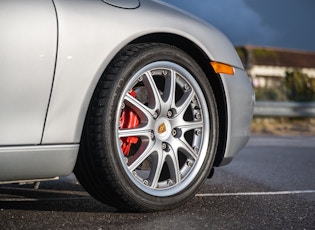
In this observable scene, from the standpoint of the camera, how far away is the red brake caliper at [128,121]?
2.91 meters

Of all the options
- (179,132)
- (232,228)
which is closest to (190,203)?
(179,132)

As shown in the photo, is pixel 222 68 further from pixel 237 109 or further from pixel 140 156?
pixel 140 156

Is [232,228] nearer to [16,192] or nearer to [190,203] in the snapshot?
[190,203]

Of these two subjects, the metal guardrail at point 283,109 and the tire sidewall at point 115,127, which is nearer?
the tire sidewall at point 115,127

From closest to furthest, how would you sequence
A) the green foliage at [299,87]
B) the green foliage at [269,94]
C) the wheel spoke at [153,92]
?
the wheel spoke at [153,92]
the green foliage at [299,87]
the green foliage at [269,94]

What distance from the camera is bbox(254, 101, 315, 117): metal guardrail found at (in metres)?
13.5

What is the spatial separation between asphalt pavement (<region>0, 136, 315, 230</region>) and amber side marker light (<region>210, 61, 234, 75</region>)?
74cm

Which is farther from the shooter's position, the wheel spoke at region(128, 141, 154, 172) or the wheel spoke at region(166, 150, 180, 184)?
the wheel spoke at region(166, 150, 180, 184)

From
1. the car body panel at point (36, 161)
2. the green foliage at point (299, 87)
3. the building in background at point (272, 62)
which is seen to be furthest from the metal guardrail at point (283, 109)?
the building in background at point (272, 62)

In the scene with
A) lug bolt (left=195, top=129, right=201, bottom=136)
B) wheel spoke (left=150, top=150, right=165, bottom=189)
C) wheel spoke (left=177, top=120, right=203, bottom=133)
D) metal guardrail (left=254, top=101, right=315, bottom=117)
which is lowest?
metal guardrail (left=254, top=101, right=315, bottom=117)

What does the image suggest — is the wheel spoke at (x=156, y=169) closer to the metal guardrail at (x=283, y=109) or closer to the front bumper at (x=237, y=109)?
the front bumper at (x=237, y=109)

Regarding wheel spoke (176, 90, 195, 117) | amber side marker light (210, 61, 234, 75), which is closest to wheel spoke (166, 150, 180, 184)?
wheel spoke (176, 90, 195, 117)

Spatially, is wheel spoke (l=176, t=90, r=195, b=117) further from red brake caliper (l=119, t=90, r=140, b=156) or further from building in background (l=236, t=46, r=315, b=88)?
building in background (l=236, t=46, r=315, b=88)

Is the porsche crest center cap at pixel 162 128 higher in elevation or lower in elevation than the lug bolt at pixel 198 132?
higher
